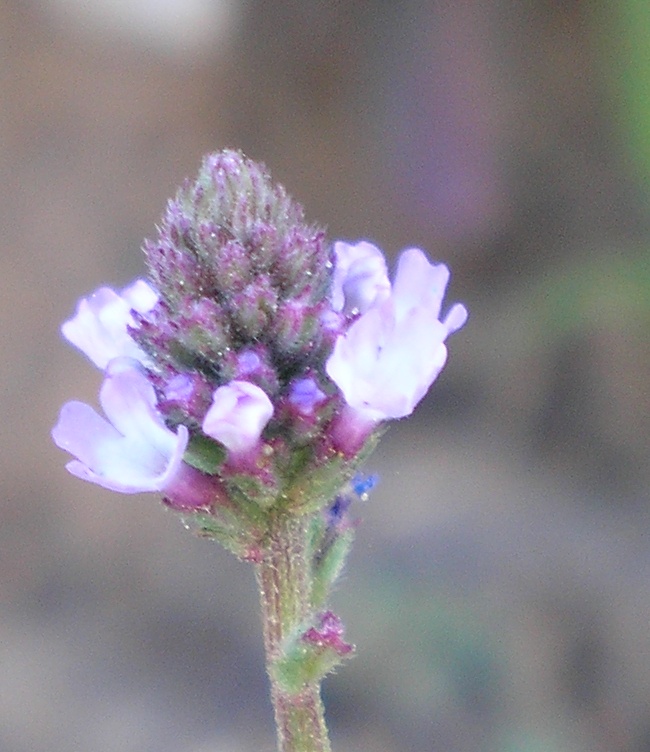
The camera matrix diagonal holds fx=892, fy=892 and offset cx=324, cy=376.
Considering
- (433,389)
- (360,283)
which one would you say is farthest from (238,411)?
(433,389)

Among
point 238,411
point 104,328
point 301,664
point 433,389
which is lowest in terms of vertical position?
point 301,664

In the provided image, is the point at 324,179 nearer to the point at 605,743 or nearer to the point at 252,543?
the point at 605,743

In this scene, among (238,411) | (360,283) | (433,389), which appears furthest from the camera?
(433,389)

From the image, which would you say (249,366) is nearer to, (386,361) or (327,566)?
(386,361)

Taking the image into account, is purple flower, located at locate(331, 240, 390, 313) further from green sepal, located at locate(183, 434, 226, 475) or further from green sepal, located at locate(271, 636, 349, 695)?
green sepal, located at locate(271, 636, 349, 695)

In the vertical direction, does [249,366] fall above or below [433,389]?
below

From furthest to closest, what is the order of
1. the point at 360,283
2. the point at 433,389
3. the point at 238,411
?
the point at 433,389, the point at 360,283, the point at 238,411

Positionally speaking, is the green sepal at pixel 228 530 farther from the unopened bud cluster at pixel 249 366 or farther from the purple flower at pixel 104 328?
the purple flower at pixel 104 328

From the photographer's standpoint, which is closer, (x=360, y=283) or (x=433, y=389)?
(x=360, y=283)

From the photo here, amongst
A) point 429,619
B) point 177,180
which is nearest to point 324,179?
point 177,180
